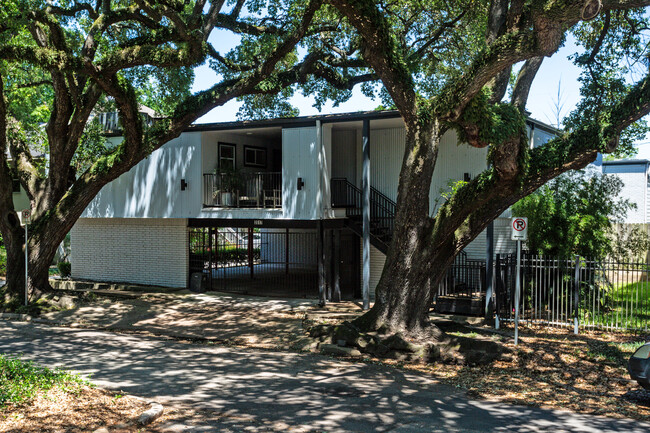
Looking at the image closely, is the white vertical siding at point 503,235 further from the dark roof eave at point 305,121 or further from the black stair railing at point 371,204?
the black stair railing at point 371,204

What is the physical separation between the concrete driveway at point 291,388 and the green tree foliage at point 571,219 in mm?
7693

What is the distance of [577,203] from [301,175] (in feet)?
27.1

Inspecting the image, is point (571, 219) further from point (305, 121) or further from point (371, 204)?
point (305, 121)

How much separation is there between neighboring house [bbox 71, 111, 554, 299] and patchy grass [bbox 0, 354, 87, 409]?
1000 centimetres

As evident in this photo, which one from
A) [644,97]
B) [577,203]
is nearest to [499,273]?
[577,203]

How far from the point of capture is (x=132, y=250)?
23.5 metres

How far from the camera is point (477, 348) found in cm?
1188

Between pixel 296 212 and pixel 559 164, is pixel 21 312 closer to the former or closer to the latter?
pixel 296 212

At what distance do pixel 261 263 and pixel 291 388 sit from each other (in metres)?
13.6

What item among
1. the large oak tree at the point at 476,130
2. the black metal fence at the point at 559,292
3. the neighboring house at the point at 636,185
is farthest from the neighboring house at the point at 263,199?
the neighboring house at the point at 636,185

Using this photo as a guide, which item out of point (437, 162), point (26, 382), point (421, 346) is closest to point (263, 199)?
point (437, 162)

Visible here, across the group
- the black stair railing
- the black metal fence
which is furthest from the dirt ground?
the black stair railing

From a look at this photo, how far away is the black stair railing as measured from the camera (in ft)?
65.1

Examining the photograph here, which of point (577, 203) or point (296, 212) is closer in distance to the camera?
point (577, 203)
